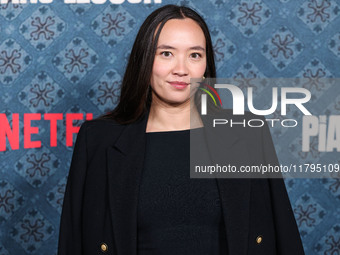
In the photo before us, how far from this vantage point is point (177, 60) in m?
1.50

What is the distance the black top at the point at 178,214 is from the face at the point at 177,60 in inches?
9.5

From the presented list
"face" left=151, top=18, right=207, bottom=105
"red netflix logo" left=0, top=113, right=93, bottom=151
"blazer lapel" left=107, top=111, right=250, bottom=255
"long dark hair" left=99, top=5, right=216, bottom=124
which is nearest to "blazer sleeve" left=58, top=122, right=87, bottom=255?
"blazer lapel" left=107, top=111, right=250, bottom=255

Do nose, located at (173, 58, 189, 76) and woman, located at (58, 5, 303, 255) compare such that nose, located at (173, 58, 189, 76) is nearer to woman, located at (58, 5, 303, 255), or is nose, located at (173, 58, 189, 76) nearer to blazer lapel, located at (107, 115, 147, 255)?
woman, located at (58, 5, 303, 255)

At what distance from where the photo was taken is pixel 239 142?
1.59 metres

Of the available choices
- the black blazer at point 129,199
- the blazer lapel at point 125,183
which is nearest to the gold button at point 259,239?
the black blazer at point 129,199

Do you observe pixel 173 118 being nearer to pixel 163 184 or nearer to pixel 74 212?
pixel 163 184

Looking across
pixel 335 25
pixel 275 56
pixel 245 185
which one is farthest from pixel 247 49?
pixel 245 185

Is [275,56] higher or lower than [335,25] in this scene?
lower

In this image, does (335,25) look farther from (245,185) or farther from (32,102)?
(32,102)

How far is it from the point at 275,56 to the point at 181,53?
1.03m

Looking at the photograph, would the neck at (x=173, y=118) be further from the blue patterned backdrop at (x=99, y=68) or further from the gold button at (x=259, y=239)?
the blue patterned backdrop at (x=99, y=68)

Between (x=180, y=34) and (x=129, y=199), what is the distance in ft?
1.87

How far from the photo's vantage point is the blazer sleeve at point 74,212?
1525mm

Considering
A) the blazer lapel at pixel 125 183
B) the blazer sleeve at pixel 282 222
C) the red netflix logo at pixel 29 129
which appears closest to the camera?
the blazer lapel at pixel 125 183
